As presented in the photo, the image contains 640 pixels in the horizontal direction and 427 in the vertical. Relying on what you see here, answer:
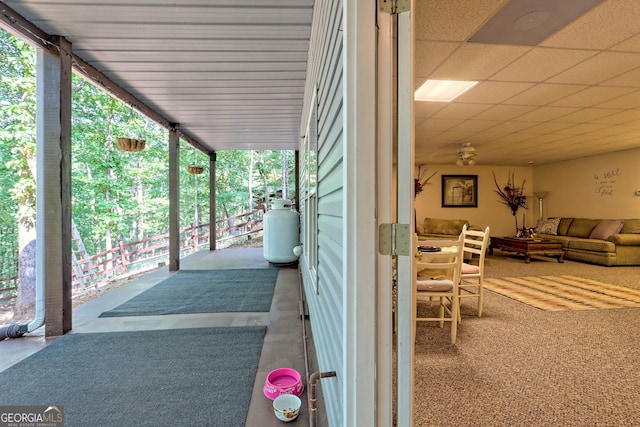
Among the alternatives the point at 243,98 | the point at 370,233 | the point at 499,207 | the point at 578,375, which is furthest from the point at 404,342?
the point at 499,207

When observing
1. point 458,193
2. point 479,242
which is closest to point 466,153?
point 458,193

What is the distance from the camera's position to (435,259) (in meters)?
2.67

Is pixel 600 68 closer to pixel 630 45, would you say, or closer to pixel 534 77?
pixel 630 45

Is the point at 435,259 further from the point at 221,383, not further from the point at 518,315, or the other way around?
the point at 221,383

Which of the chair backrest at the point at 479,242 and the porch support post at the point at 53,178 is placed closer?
the porch support post at the point at 53,178

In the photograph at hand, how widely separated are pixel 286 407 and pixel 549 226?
7.74 metres

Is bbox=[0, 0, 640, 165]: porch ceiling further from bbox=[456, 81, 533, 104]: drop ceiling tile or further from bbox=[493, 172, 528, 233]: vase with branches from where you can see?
bbox=[493, 172, 528, 233]: vase with branches

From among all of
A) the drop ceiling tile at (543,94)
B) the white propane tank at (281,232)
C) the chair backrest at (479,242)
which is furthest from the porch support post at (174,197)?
the drop ceiling tile at (543,94)

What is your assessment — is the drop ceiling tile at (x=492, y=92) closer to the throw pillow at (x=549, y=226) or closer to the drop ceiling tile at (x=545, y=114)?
the drop ceiling tile at (x=545, y=114)

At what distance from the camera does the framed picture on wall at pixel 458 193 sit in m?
7.43

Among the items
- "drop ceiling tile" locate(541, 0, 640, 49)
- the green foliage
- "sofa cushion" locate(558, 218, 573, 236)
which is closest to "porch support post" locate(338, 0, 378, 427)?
"drop ceiling tile" locate(541, 0, 640, 49)

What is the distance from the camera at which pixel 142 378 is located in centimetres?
179

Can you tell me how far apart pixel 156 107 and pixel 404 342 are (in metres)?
4.40

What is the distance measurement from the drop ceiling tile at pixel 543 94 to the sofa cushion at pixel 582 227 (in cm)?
448
